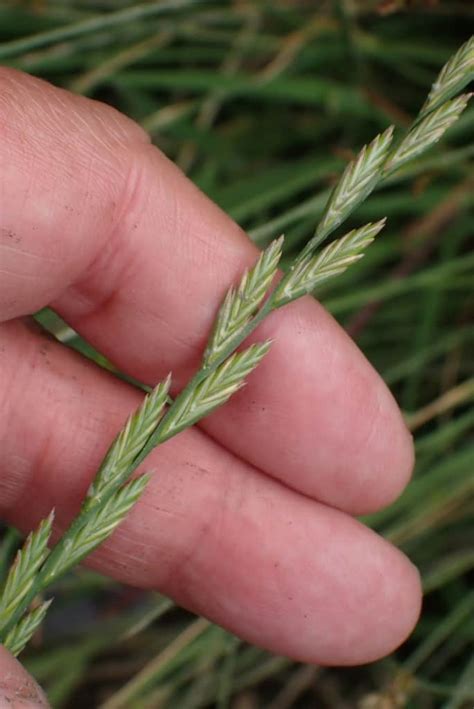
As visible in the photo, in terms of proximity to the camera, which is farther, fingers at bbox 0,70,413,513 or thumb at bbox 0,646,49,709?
fingers at bbox 0,70,413,513

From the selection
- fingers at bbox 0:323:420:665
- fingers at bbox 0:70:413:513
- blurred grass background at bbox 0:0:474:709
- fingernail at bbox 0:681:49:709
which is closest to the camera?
fingernail at bbox 0:681:49:709

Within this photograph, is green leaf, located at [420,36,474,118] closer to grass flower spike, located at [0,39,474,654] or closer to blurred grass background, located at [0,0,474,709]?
grass flower spike, located at [0,39,474,654]

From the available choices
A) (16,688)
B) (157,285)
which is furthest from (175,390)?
(16,688)

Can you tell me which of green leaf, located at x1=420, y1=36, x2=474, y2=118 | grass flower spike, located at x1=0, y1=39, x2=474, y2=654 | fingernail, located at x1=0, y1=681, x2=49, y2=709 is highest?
green leaf, located at x1=420, y1=36, x2=474, y2=118

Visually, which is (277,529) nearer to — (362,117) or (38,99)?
(38,99)

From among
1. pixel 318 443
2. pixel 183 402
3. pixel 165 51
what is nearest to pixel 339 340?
pixel 318 443

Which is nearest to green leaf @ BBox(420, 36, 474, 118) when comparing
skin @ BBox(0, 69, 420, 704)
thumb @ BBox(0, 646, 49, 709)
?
skin @ BBox(0, 69, 420, 704)

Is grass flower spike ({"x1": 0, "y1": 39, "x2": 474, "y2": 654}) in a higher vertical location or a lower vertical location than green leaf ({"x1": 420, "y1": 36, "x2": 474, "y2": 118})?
lower

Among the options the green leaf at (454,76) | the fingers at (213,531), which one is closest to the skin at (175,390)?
the fingers at (213,531)
